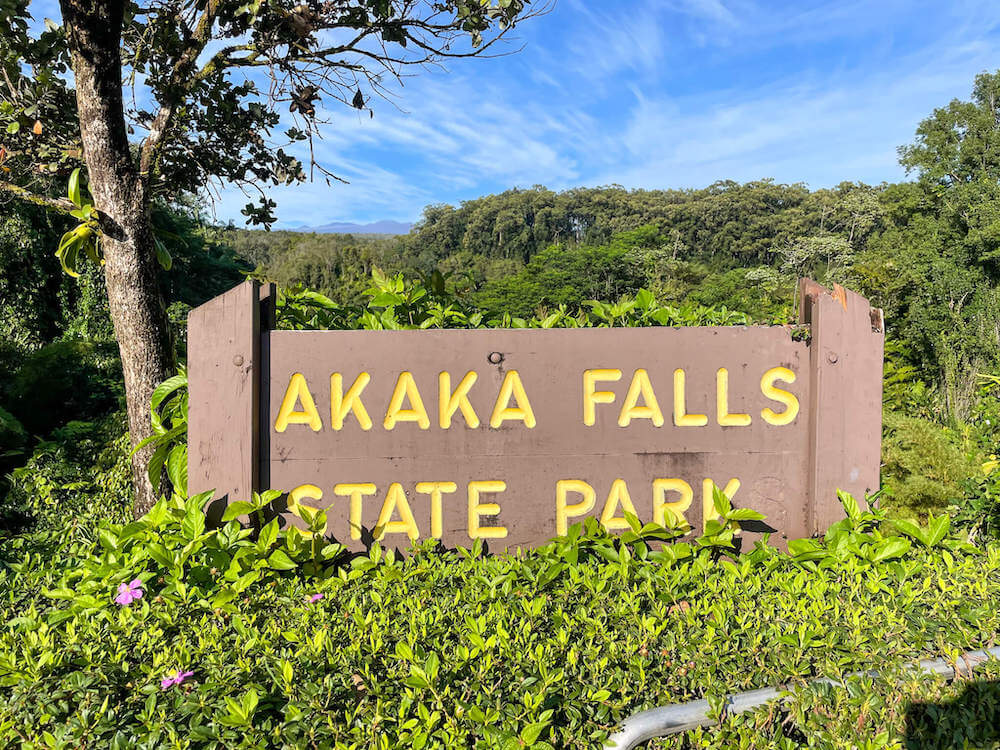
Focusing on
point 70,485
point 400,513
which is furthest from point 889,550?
point 70,485

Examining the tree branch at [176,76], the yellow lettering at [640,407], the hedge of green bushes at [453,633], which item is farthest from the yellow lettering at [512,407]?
the tree branch at [176,76]

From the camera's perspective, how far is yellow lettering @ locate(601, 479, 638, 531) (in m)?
2.31

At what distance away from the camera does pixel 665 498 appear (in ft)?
7.63

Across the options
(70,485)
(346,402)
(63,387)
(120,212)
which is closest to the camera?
(346,402)

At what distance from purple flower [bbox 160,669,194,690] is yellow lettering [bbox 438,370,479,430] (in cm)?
113

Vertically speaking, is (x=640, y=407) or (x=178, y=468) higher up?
(x=640, y=407)

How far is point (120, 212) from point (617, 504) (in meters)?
2.71

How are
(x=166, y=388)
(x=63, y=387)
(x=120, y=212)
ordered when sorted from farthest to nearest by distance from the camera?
(x=63, y=387)
(x=120, y=212)
(x=166, y=388)

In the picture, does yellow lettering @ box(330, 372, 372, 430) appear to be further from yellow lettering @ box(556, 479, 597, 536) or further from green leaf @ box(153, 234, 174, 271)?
green leaf @ box(153, 234, 174, 271)

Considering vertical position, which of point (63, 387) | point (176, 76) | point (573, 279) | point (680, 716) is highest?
point (573, 279)

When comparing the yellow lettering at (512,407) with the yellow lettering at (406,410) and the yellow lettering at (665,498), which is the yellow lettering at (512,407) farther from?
the yellow lettering at (665,498)

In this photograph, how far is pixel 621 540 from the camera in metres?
2.21

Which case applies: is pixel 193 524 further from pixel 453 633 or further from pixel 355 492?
pixel 453 633

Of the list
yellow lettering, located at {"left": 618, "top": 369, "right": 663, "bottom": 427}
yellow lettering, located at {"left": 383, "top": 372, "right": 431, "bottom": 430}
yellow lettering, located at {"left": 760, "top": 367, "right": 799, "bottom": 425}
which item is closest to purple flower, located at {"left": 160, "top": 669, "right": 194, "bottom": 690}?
yellow lettering, located at {"left": 383, "top": 372, "right": 431, "bottom": 430}
